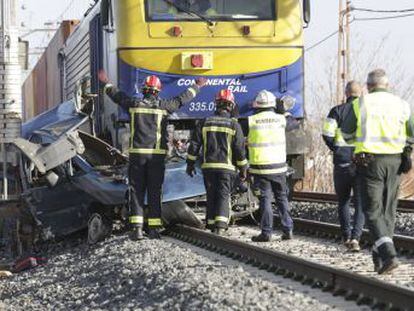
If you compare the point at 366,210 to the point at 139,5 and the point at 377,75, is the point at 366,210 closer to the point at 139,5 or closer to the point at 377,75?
the point at 377,75

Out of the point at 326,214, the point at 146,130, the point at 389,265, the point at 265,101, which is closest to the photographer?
the point at 389,265

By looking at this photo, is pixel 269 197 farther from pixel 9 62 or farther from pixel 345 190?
pixel 9 62

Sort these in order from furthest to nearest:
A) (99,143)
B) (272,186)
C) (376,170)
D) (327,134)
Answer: (99,143) → (272,186) → (327,134) → (376,170)

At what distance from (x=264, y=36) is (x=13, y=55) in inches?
→ 270

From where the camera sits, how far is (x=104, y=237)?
11406 mm

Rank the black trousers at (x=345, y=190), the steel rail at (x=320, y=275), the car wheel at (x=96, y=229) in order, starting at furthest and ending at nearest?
the car wheel at (x=96, y=229) → the black trousers at (x=345, y=190) → the steel rail at (x=320, y=275)

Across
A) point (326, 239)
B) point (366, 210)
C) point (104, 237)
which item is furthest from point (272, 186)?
point (366, 210)

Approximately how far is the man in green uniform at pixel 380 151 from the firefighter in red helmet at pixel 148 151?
3731mm

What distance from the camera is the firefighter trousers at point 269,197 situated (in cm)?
997

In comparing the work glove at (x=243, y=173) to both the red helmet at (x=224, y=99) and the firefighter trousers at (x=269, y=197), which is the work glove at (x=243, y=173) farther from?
the red helmet at (x=224, y=99)

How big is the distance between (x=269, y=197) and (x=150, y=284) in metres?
3.02

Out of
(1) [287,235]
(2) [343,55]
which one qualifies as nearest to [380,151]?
(1) [287,235]

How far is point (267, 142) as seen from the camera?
10.0 m

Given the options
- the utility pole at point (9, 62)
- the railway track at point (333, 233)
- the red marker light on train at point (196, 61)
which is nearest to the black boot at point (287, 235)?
the railway track at point (333, 233)
